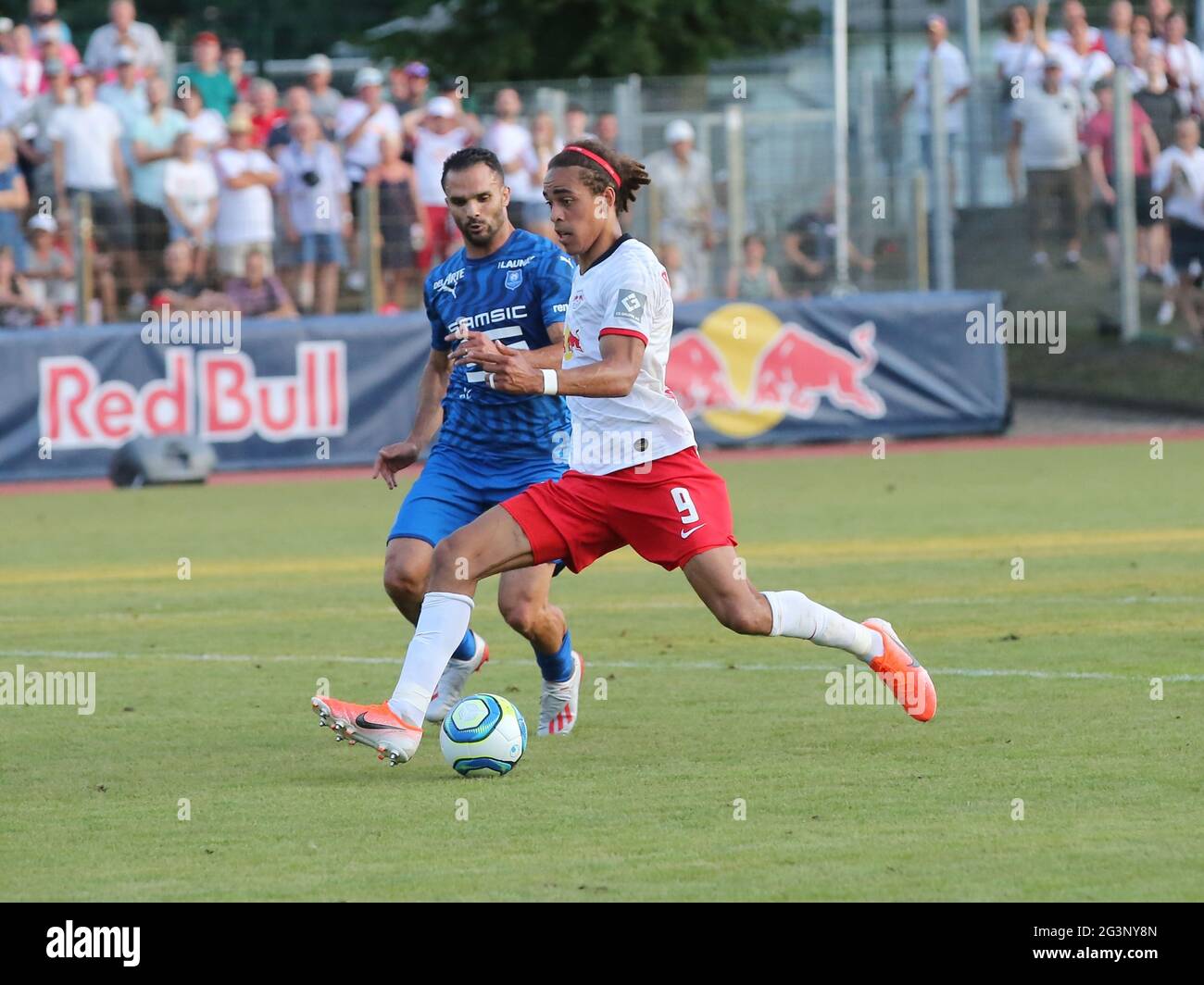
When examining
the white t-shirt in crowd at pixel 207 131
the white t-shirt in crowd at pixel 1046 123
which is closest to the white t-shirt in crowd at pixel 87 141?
the white t-shirt in crowd at pixel 207 131

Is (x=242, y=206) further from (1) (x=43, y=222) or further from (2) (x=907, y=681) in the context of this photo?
(2) (x=907, y=681)

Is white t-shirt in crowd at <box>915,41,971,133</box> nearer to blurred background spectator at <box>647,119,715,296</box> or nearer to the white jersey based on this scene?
blurred background spectator at <box>647,119,715,296</box>

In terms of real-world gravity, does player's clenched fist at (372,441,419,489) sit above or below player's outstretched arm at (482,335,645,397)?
below

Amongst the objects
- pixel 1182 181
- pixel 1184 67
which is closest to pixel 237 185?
pixel 1182 181

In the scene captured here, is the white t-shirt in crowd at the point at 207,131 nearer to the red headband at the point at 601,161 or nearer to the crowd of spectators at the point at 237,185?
the crowd of spectators at the point at 237,185

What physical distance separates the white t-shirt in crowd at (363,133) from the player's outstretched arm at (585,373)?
49.3 feet

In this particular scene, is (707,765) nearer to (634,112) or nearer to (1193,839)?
(1193,839)

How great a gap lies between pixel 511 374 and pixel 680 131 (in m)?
15.8

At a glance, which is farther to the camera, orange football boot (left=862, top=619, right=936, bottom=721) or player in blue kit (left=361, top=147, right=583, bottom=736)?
player in blue kit (left=361, top=147, right=583, bottom=736)

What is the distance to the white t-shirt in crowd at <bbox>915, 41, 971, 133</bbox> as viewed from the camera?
2350cm

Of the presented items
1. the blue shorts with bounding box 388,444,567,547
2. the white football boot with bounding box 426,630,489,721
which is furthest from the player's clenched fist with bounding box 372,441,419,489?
the white football boot with bounding box 426,630,489,721

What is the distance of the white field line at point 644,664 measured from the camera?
935cm

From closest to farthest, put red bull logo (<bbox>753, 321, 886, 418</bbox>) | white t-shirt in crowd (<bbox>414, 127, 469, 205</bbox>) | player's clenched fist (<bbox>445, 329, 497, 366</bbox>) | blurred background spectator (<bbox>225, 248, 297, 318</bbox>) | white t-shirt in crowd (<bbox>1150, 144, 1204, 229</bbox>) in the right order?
player's clenched fist (<bbox>445, 329, 497, 366</bbox>) < blurred background spectator (<bbox>225, 248, 297, 318</bbox>) < white t-shirt in crowd (<bbox>414, 127, 469, 205</bbox>) < red bull logo (<bbox>753, 321, 886, 418</bbox>) < white t-shirt in crowd (<bbox>1150, 144, 1204, 229</bbox>)

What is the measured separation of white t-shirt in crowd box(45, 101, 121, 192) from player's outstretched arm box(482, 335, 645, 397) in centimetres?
1461
